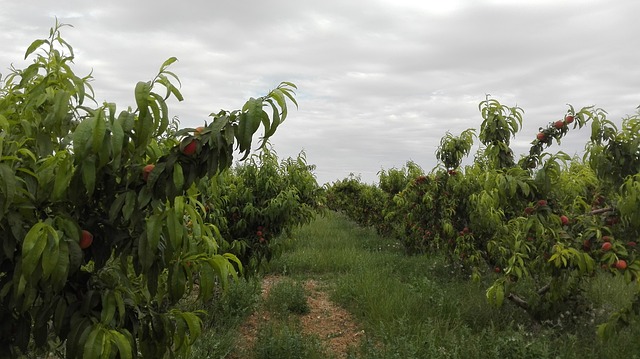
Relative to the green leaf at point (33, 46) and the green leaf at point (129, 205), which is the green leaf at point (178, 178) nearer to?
the green leaf at point (129, 205)

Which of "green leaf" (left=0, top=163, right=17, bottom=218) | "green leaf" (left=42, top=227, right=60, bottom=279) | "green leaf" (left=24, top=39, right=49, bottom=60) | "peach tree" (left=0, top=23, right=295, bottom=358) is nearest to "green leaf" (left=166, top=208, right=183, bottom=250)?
"peach tree" (left=0, top=23, right=295, bottom=358)

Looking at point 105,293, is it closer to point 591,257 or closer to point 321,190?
point 591,257

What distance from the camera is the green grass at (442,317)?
4.21 meters

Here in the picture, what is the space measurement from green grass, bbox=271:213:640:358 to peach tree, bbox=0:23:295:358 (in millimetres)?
2776

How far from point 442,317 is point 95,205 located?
4.42m

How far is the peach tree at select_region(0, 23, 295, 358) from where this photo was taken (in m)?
1.42

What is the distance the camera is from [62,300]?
1613 mm

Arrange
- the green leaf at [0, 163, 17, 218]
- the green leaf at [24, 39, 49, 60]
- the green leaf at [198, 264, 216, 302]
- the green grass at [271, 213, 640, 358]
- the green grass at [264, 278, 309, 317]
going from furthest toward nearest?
the green grass at [264, 278, 309, 317], the green grass at [271, 213, 640, 358], the green leaf at [24, 39, 49, 60], the green leaf at [198, 264, 216, 302], the green leaf at [0, 163, 17, 218]

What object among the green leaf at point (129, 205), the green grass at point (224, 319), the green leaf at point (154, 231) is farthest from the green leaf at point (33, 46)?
the green grass at point (224, 319)

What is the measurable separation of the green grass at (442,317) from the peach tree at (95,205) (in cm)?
278

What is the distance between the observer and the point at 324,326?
5.50 meters

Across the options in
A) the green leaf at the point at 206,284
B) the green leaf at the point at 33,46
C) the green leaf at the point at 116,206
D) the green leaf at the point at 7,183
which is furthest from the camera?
the green leaf at the point at 33,46

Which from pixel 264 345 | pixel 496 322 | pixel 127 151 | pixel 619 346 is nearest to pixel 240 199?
pixel 264 345

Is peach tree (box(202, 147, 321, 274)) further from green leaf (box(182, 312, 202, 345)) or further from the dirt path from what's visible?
green leaf (box(182, 312, 202, 345))
